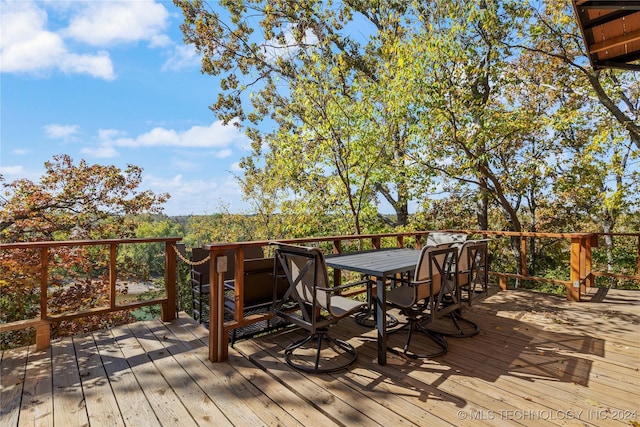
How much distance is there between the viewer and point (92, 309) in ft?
10.8

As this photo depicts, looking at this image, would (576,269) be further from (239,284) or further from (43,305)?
(43,305)

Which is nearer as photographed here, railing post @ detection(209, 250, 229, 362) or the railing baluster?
railing post @ detection(209, 250, 229, 362)

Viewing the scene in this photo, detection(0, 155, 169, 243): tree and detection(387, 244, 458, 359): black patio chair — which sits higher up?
detection(0, 155, 169, 243): tree

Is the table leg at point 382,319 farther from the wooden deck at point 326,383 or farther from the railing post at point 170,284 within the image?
the railing post at point 170,284

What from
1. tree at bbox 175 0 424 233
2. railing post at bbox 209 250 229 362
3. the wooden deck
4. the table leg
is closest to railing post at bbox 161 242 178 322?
the wooden deck

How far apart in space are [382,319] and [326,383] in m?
0.67

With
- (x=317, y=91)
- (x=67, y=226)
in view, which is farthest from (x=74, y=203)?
(x=317, y=91)

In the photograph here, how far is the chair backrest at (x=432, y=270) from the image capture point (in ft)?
8.64

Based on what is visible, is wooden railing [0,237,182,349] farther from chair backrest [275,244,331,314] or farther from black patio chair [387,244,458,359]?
black patio chair [387,244,458,359]

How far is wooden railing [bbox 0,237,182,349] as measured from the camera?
2.84 metres

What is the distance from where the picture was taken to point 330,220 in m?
9.98

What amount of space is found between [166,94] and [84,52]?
3016 mm

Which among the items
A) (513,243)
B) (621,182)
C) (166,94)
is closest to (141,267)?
(166,94)

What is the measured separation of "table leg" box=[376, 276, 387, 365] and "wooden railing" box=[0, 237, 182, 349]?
2.34 meters
